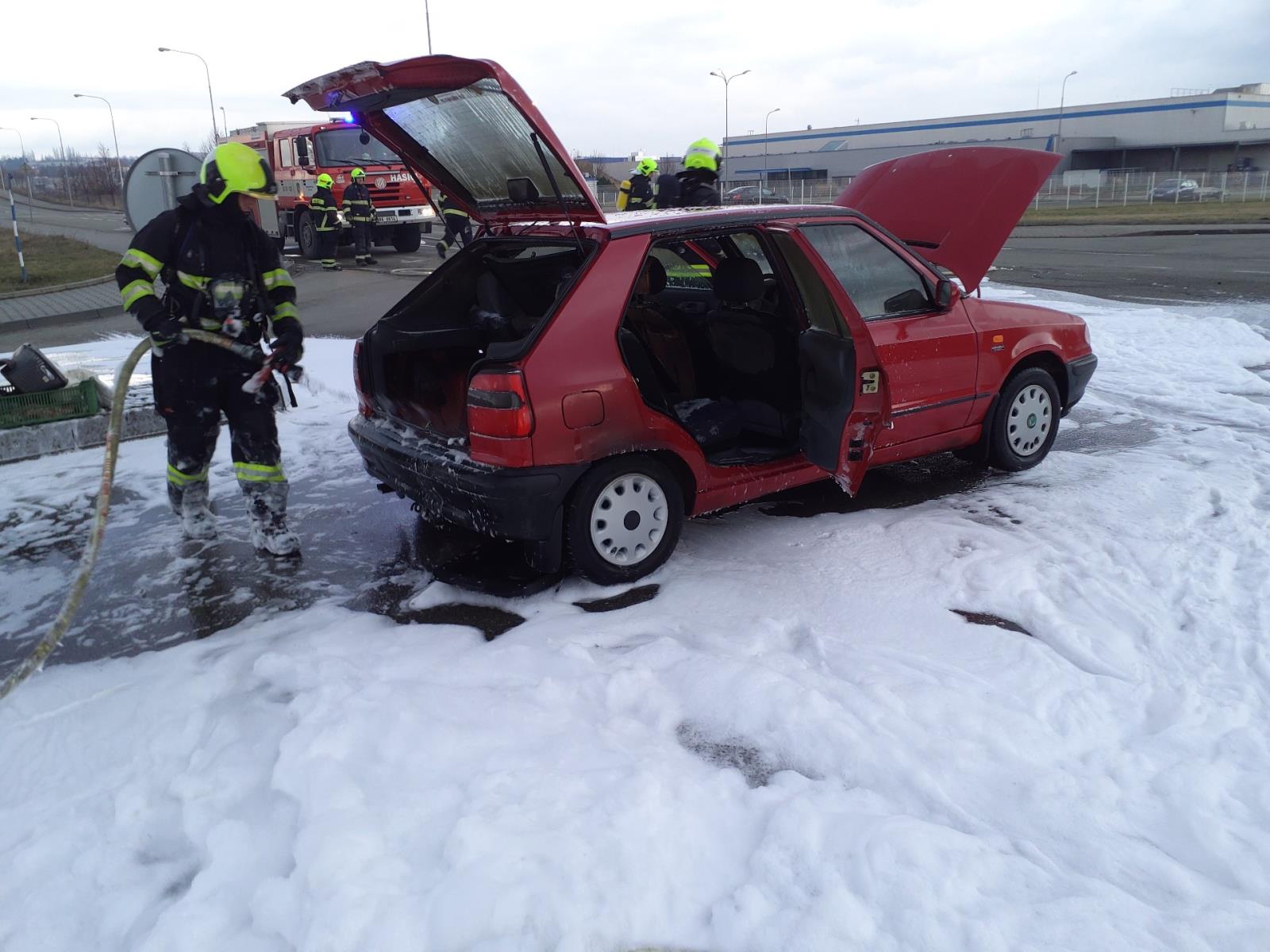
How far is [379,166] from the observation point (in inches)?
798

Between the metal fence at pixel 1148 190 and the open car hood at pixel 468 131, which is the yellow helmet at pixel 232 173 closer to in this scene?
the open car hood at pixel 468 131

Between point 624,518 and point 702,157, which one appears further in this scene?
point 702,157

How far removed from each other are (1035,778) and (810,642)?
3.36ft

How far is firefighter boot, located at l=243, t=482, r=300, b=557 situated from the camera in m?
4.70

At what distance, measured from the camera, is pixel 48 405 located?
646 centimetres

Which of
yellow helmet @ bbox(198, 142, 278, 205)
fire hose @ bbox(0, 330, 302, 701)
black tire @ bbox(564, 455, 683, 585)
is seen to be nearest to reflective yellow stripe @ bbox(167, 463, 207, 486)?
fire hose @ bbox(0, 330, 302, 701)

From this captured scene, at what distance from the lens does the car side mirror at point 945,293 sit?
4941 millimetres

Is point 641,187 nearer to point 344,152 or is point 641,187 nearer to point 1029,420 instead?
point 1029,420

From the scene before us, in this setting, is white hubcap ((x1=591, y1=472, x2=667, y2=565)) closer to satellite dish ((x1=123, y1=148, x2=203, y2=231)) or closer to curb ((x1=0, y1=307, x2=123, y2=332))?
satellite dish ((x1=123, y1=148, x2=203, y2=231))

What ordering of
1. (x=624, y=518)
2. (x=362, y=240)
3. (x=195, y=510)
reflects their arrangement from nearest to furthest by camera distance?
(x=624, y=518), (x=195, y=510), (x=362, y=240)

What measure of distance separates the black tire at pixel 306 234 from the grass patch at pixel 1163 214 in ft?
75.5

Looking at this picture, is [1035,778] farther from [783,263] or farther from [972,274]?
[972,274]

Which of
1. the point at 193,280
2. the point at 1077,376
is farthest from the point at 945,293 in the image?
the point at 193,280

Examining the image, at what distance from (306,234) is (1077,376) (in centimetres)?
1984
